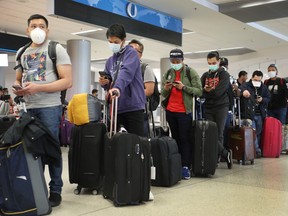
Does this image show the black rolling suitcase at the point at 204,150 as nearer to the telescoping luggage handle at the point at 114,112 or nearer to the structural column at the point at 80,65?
the telescoping luggage handle at the point at 114,112

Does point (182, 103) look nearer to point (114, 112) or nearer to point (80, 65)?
point (114, 112)

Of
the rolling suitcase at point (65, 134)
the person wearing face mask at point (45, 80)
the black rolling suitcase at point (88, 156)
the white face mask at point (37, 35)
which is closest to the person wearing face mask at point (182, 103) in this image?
the black rolling suitcase at point (88, 156)

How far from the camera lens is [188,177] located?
3961 mm

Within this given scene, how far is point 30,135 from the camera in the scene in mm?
2486

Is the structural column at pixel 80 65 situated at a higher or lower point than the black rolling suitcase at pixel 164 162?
higher

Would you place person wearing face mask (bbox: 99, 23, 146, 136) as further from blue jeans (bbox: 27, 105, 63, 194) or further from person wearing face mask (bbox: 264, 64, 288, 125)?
person wearing face mask (bbox: 264, 64, 288, 125)

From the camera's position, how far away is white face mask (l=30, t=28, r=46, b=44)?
2.76 metres

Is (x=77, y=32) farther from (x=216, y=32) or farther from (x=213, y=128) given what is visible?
(x=213, y=128)

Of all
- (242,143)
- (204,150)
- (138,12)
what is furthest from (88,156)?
(138,12)

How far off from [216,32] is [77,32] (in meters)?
4.32

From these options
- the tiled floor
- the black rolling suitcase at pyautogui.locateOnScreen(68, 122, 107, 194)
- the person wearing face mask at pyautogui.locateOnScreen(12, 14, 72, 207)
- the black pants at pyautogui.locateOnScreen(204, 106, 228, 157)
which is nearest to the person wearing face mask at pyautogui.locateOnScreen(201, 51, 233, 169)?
the black pants at pyautogui.locateOnScreen(204, 106, 228, 157)

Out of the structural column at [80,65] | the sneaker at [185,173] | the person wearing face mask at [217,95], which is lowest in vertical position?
the sneaker at [185,173]

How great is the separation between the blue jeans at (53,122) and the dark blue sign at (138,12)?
4.00 meters

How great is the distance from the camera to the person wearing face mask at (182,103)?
400 centimetres
